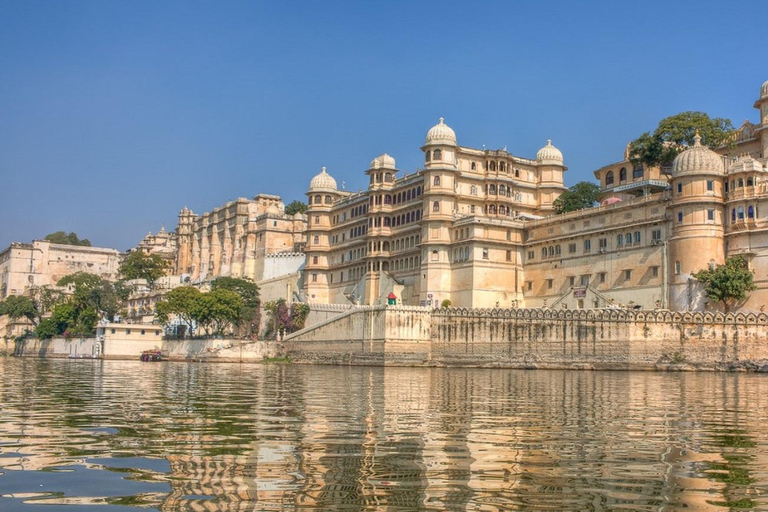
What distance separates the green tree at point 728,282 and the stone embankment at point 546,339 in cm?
333

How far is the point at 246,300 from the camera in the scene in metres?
84.4

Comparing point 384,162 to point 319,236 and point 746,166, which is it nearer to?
point 319,236

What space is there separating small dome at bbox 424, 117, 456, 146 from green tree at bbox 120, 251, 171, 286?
61470 millimetres

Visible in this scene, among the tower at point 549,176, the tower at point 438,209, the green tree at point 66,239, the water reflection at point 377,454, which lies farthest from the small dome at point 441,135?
the green tree at point 66,239

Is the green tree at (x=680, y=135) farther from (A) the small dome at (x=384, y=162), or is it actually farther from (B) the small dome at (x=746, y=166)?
(A) the small dome at (x=384, y=162)

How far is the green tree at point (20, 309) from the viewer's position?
10231cm

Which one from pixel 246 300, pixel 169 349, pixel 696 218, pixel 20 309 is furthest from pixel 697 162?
pixel 20 309

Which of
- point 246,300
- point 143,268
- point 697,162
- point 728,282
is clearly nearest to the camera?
A: point 728,282

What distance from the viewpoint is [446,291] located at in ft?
224

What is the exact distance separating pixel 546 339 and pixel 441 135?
904 inches

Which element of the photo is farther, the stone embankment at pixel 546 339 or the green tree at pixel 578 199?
the green tree at pixel 578 199

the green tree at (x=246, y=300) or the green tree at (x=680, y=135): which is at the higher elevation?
the green tree at (x=680, y=135)

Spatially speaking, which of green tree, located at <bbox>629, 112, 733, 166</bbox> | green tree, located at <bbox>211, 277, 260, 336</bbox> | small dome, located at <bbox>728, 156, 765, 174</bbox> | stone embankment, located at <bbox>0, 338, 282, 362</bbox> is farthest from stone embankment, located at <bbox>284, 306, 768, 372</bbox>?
green tree, located at <bbox>211, 277, 260, 336</bbox>

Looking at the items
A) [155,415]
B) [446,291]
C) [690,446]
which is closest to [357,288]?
[446,291]
